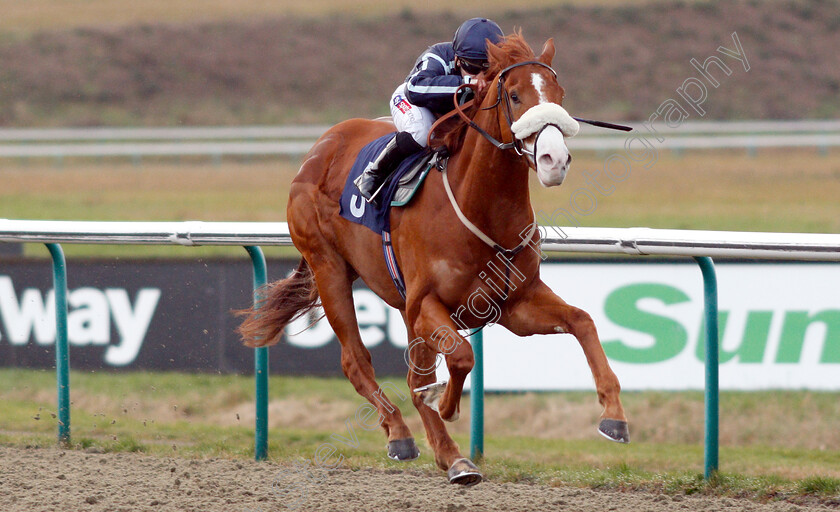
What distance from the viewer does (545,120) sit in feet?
11.2

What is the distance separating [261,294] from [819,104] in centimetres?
2625

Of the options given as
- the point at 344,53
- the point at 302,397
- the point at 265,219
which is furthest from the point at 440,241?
the point at 344,53

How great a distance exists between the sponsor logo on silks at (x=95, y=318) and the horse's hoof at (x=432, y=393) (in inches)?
113

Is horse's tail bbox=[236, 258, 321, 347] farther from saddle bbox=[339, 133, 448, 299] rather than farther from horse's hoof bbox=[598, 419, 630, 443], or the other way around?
horse's hoof bbox=[598, 419, 630, 443]

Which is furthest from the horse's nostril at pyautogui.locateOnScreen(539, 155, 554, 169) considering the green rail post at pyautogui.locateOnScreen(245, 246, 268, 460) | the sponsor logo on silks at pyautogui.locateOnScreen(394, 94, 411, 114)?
the green rail post at pyautogui.locateOnScreen(245, 246, 268, 460)

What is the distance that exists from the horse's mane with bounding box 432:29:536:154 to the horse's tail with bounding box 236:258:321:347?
120 centimetres

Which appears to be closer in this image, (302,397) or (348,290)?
(348,290)

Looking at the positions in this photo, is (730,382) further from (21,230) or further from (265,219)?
Result: (265,219)

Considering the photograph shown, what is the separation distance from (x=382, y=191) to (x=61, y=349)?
7.31ft

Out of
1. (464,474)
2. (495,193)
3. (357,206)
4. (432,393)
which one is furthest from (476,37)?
(464,474)

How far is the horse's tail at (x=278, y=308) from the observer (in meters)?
5.08

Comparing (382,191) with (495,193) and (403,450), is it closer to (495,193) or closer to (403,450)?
(495,193)

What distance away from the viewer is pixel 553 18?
34.7 metres

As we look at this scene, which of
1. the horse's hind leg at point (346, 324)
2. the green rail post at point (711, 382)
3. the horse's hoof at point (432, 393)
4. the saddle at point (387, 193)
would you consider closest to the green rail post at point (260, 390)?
the horse's hind leg at point (346, 324)
